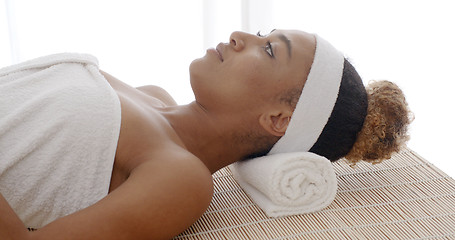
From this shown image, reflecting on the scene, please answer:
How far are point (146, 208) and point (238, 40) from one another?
57 cm

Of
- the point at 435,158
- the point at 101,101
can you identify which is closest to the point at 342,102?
the point at 101,101

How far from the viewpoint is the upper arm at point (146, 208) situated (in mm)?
1454

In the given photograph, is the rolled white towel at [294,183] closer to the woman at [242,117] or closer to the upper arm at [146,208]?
the woman at [242,117]

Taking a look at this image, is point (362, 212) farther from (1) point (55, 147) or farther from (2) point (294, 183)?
(1) point (55, 147)

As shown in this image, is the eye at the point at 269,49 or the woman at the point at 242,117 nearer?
the woman at the point at 242,117

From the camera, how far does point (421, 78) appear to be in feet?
11.0

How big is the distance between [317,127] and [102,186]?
60 cm

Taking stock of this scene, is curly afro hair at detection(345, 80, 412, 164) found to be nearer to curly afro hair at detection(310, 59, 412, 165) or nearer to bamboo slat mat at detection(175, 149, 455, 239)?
curly afro hair at detection(310, 59, 412, 165)

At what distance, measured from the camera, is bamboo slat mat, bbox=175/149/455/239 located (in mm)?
1667

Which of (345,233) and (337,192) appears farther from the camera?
(337,192)

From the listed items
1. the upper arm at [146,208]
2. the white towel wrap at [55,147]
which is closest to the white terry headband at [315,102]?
the upper arm at [146,208]

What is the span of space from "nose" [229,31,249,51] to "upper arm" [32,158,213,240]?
380 millimetres

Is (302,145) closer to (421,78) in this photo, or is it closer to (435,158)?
(435,158)

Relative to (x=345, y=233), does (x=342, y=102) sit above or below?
above
